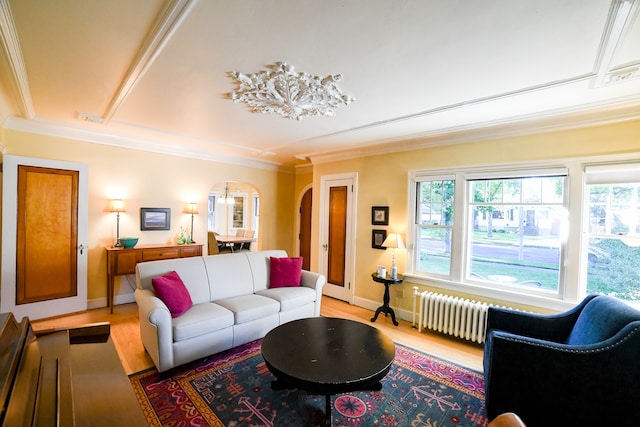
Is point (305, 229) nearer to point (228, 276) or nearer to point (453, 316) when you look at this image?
point (228, 276)

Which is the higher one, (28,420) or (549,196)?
(549,196)

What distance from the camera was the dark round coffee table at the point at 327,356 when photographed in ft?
5.73

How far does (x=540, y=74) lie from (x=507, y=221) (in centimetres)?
175

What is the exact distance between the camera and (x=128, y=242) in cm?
402

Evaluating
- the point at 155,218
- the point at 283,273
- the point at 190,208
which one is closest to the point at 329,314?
the point at 283,273

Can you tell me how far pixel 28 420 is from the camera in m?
0.78

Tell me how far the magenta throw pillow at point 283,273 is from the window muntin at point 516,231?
222 centimetres

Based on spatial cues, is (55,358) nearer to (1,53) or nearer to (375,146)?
(1,53)

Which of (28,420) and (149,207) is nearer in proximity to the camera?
(28,420)

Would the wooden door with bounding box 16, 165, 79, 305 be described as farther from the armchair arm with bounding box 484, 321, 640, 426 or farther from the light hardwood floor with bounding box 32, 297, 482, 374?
the armchair arm with bounding box 484, 321, 640, 426

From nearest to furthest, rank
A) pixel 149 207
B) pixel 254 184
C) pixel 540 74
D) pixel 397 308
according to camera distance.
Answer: pixel 540 74 → pixel 397 308 → pixel 149 207 → pixel 254 184

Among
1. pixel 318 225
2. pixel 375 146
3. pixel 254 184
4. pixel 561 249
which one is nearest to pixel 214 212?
pixel 254 184

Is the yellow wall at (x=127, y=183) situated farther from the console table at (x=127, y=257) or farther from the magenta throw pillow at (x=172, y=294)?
the magenta throw pillow at (x=172, y=294)

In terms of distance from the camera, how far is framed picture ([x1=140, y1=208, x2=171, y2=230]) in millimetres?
4426
